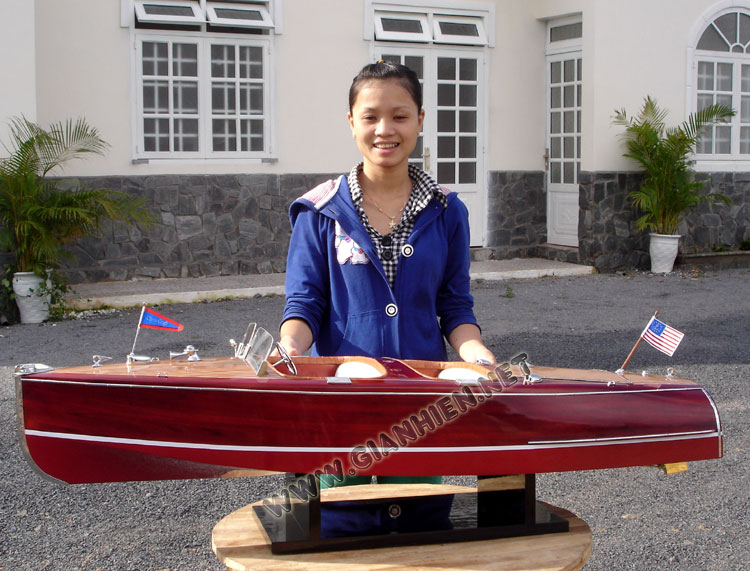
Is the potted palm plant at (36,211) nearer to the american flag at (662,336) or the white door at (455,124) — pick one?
the white door at (455,124)

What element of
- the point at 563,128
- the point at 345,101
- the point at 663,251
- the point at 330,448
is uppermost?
the point at 345,101

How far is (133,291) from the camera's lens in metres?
8.87

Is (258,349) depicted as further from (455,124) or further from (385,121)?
(455,124)

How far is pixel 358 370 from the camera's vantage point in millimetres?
2014

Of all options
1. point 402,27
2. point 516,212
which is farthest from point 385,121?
point 516,212

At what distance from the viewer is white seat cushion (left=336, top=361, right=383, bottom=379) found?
6.54 ft

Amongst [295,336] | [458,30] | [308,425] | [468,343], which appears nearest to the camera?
[308,425]

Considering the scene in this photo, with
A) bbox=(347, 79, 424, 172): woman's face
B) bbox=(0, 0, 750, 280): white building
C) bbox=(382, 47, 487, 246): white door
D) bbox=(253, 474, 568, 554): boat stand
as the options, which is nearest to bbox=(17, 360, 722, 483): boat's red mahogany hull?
bbox=(253, 474, 568, 554): boat stand

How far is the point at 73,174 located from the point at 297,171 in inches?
92.4

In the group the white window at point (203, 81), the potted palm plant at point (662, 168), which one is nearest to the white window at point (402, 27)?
the white window at point (203, 81)

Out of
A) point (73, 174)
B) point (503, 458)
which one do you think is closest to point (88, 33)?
point (73, 174)

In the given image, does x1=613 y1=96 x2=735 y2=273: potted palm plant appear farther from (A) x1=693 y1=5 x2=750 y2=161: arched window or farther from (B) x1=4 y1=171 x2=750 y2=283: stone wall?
(A) x1=693 y1=5 x2=750 y2=161: arched window

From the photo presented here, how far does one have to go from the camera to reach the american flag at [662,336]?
232 cm

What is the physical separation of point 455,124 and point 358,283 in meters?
9.12
